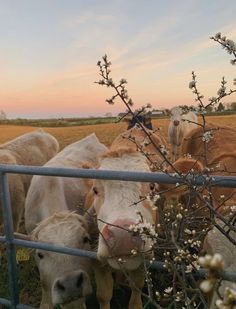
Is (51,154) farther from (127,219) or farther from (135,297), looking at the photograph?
(127,219)

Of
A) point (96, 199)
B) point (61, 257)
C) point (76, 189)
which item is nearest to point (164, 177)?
point (96, 199)

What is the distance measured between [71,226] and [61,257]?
304 mm

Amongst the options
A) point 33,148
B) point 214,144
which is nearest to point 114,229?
point 214,144

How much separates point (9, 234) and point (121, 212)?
0.96 m

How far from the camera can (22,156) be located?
7637 mm

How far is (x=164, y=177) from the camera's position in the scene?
2.23 meters

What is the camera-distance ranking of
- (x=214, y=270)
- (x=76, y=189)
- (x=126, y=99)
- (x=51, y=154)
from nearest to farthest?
(x=214, y=270), (x=126, y=99), (x=76, y=189), (x=51, y=154)


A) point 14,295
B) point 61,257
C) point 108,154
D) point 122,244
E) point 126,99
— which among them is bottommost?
point 14,295

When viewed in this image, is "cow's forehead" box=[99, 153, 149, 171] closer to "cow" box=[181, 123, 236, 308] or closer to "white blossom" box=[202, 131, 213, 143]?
"cow" box=[181, 123, 236, 308]

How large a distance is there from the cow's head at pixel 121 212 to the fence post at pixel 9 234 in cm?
67

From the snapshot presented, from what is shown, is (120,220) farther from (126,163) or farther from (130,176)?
(126,163)

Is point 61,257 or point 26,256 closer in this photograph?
point 61,257

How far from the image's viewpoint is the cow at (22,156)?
607 centimetres

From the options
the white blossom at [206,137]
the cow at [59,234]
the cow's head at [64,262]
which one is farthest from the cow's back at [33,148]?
the white blossom at [206,137]
